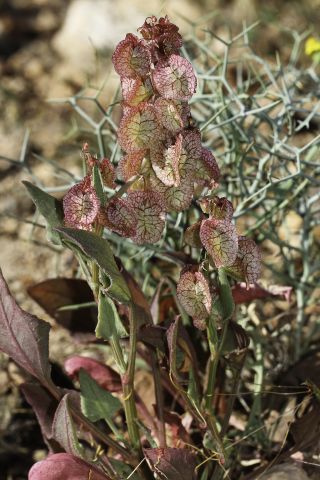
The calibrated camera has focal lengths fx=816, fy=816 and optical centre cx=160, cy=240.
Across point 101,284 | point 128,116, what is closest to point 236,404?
point 101,284

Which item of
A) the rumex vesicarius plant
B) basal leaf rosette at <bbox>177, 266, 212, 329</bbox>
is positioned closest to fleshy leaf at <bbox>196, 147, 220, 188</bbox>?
the rumex vesicarius plant

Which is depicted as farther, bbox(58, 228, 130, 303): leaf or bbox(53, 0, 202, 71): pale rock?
bbox(53, 0, 202, 71): pale rock

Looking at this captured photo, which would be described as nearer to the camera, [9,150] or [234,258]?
[234,258]

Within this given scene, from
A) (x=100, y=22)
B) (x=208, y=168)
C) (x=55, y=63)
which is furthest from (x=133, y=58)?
(x=100, y=22)

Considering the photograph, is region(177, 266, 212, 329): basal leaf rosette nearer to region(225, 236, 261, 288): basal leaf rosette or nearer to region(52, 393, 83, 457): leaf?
region(225, 236, 261, 288): basal leaf rosette

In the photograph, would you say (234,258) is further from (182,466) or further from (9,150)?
(9,150)

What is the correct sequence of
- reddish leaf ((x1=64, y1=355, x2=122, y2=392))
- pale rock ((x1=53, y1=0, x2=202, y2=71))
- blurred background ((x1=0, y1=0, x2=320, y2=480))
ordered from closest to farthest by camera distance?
reddish leaf ((x1=64, y1=355, x2=122, y2=392)) < blurred background ((x1=0, y1=0, x2=320, y2=480)) < pale rock ((x1=53, y1=0, x2=202, y2=71))
